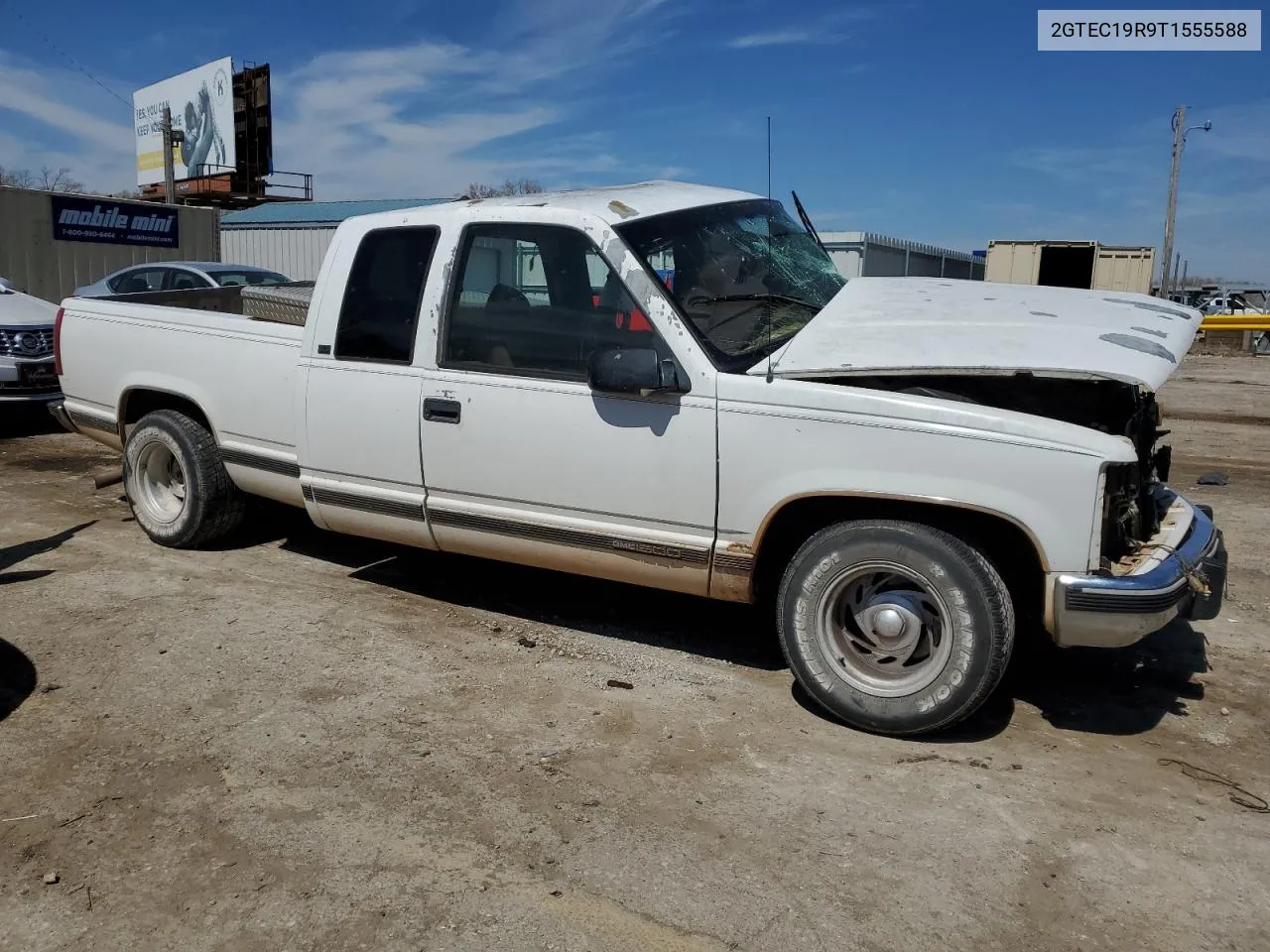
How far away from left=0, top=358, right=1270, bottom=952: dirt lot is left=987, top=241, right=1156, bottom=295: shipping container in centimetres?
2265

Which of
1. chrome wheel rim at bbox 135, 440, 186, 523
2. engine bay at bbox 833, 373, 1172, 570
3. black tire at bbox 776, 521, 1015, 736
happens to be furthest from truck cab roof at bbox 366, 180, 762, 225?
chrome wheel rim at bbox 135, 440, 186, 523

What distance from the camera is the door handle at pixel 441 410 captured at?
174 inches

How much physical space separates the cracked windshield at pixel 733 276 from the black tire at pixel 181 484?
2.89 m

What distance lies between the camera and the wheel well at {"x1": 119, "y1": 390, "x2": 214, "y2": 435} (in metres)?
5.83

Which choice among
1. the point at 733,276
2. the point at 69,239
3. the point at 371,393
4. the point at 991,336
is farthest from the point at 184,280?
the point at 991,336

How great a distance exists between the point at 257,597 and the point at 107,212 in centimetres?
1741

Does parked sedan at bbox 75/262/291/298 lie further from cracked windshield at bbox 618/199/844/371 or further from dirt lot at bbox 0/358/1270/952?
cracked windshield at bbox 618/199/844/371

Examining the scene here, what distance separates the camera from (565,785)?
342 cm

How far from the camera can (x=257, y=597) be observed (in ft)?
17.2

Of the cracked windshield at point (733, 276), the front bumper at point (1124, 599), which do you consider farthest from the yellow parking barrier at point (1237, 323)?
the front bumper at point (1124, 599)

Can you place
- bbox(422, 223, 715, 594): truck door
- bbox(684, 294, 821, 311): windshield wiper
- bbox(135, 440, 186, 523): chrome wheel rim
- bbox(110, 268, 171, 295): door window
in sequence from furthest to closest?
bbox(110, 268, 171, 295): door window, bbox(135, 440, 186, 523): chrome wheel rim, bbox(684, 294, 821, 311): windshield wiper, bbox(422, 223, 715, 594): truck door

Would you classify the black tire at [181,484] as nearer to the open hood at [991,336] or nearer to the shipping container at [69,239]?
the open hood at [991,336]

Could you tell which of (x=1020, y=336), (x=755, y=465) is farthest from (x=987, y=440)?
(x=755, y=465)

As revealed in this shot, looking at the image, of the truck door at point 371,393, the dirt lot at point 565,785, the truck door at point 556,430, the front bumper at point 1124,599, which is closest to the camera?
the dirt lot at point 565,785
